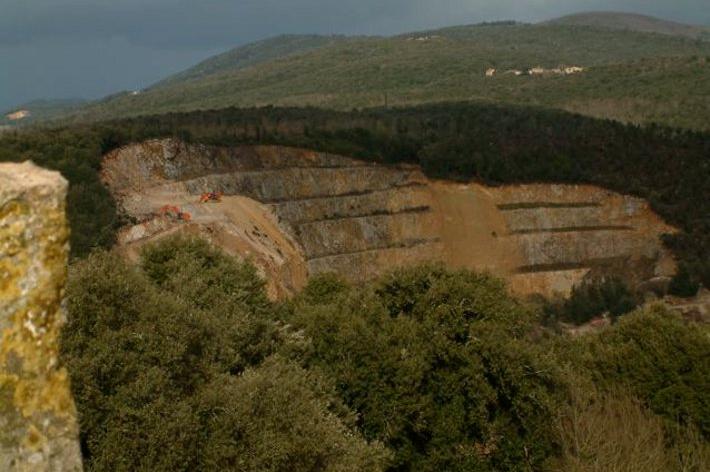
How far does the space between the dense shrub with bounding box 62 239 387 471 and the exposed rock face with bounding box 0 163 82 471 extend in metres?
5.13

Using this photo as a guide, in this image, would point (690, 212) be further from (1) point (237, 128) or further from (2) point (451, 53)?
(2) point (451, 53)

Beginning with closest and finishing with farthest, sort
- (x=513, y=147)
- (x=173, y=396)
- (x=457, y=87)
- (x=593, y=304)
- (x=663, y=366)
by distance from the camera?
(x=173, y=396), (x=663, y=366), (x=593, y=304), (x=513, y=147), (x=457, y=87)

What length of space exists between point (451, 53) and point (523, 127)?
369 feet

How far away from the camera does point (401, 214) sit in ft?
231

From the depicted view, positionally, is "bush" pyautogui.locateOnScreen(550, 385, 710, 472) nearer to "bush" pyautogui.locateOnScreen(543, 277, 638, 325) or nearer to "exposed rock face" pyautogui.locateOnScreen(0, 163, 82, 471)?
"exposed rock face" pyautogui.locateOnScreen(0, 163, 82, 471)

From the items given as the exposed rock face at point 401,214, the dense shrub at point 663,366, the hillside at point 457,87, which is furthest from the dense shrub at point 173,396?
the hillside at point 457,87

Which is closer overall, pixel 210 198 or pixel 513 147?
pixel 210 198

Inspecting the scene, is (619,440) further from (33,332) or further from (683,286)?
(683,286)

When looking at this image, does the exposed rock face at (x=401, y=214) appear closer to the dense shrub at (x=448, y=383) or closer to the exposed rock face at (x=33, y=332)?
the dense shrub at (x=448, y=383)

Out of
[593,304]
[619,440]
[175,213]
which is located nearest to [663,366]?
[619,440]

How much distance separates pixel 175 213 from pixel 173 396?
3703 cm

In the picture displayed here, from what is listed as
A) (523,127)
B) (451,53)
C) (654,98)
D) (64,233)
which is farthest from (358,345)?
(451,53)

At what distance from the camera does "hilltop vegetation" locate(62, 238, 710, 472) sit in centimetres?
1154

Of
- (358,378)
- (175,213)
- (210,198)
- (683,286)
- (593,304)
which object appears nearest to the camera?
(358,378)
